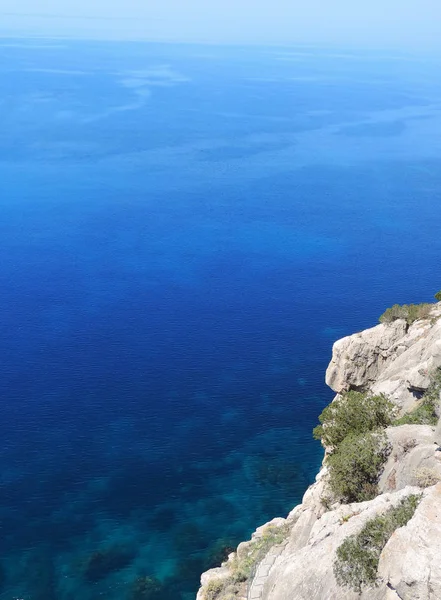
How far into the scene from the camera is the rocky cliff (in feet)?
57.6

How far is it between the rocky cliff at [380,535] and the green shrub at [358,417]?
2.52ft

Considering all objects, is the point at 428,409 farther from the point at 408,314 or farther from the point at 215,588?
the point at 408,314

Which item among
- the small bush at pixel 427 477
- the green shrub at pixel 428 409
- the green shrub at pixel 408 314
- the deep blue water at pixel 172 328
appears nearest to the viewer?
the small bush at pixel 427 477

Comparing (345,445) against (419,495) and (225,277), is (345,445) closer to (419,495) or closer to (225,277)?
(419,495)

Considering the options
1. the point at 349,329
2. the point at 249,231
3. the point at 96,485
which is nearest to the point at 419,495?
the point at 96,485

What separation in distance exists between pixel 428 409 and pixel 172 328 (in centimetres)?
5481

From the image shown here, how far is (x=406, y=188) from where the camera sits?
146 metres

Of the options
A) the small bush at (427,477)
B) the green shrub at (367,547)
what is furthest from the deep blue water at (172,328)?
the green shrub at (367,547)

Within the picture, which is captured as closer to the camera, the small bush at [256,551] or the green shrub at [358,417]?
the small bush at [256,551]

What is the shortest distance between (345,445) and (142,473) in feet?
104

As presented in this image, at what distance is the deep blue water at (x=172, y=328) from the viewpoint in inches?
1994

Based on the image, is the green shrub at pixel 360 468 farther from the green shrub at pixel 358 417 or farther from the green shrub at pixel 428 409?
the green shrub at pixel 358 417

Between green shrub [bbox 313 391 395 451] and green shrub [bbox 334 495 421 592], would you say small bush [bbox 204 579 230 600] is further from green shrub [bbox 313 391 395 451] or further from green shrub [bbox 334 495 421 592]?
green shrub [bbox 334 495 421 592]

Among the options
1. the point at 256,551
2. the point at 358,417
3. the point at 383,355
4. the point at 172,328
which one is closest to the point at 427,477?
the point at 358,417
